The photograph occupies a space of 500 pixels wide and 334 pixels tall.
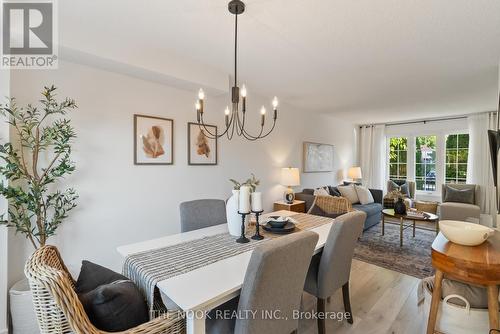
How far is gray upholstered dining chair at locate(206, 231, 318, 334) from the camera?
106 centimetres

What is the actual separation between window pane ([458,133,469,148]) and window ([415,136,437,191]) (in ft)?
1.48

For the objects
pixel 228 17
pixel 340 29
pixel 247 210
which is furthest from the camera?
pixel 340 29

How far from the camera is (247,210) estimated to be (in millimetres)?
1655

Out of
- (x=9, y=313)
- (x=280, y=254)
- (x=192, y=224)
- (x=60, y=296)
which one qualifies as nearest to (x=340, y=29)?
(x=280, y=254)

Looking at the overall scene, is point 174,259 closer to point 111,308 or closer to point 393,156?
point 111,308

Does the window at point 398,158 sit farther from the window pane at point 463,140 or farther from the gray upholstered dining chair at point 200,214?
the gray upholstered dining chair at point 200,214

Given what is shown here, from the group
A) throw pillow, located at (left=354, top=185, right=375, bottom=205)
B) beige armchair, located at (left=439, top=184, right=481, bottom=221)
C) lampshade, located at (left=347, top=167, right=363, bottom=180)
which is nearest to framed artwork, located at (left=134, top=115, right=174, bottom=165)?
throw pillow, located at (left=354, top=185, right=375, bottom=205)

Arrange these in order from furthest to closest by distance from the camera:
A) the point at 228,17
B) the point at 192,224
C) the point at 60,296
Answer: the point at 192,224 → the point at 228,17 → the point at 60,296

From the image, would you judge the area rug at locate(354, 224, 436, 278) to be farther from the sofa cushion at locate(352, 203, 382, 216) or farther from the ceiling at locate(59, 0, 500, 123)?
the ceiling at locate(59, 0, 500, 123)

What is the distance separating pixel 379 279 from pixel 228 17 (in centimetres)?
299

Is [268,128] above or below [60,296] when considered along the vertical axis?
→ above

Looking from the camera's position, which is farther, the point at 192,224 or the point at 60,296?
the point at 192,224

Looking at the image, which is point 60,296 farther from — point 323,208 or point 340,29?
point 323,208

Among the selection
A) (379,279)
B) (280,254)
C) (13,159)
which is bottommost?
(379,279)
